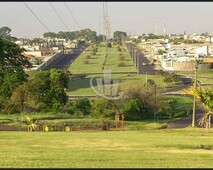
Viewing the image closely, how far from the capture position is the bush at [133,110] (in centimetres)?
3856

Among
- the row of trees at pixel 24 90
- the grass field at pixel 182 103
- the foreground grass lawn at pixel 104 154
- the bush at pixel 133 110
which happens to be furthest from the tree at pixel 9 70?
the foreground grass lawn at pixel 104 154

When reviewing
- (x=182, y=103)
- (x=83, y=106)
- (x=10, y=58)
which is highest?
(x=10, y=58)

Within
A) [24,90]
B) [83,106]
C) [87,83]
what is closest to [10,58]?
[24,90]

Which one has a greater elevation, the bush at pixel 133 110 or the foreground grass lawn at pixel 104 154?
the foreground grass lawn at pixel 104 154

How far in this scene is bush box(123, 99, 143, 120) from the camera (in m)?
38.6

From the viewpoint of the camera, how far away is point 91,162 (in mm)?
11812

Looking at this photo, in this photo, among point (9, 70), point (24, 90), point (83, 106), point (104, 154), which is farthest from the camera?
point (9, 70)

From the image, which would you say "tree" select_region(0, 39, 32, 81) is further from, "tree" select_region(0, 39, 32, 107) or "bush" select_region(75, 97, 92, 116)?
"bush" select_region(75, 97, 92, 116)

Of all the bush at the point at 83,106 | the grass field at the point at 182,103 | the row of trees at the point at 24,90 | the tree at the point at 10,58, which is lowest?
the grass field at the point at 182,103

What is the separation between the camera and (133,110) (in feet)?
128

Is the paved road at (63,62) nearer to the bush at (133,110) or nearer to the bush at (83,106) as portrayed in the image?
the bush at (83,106)

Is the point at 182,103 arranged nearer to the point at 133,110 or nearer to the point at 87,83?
the point at 133,110

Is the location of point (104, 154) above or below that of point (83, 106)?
above

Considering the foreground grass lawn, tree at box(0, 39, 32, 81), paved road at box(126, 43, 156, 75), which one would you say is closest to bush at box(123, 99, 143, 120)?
tree at box(0, 39, 32, 81)
